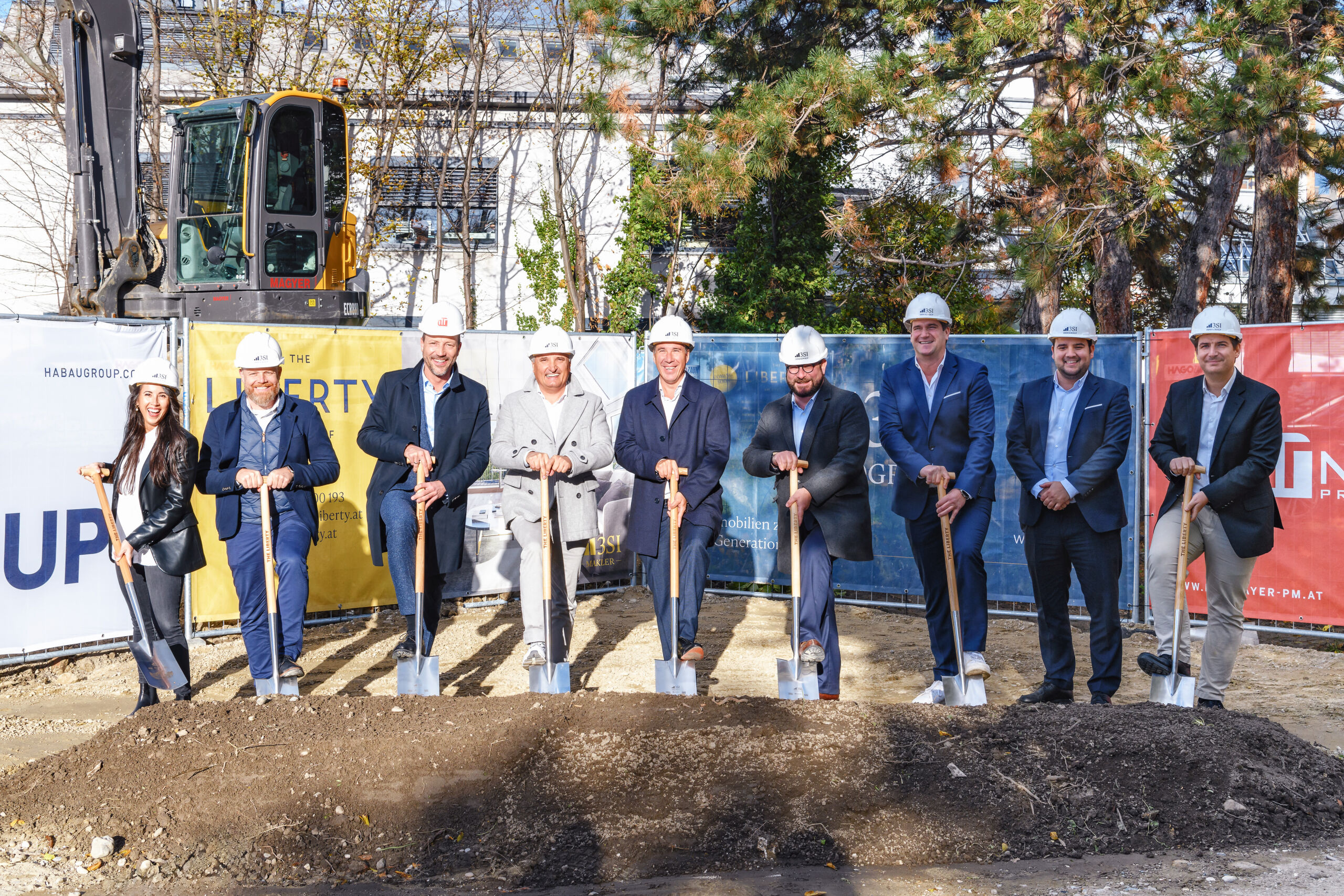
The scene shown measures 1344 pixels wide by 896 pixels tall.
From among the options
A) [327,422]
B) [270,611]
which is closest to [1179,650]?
[270,611]

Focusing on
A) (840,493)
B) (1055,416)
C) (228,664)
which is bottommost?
(228,664)

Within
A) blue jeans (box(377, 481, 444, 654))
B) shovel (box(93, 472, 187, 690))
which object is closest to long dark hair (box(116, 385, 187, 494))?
shovel (box(93, 472, 187, 690))

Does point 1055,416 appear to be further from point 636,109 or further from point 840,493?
point 636,109

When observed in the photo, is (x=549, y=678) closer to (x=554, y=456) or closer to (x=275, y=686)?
(x=554, y=456)

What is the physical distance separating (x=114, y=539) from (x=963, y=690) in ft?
13.9

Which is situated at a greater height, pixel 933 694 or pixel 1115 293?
pixel 1115 293

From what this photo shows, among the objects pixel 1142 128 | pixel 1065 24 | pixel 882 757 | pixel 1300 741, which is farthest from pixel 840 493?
pixel 1065 24

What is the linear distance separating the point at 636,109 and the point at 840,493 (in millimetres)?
7983

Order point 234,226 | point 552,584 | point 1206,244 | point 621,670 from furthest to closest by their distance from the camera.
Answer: point 1206,244
point 234,226
point 621,670
point 552,584

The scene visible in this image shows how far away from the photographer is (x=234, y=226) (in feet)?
40.8

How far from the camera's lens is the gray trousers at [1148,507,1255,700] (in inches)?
229

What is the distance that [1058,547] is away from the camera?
6102 mm

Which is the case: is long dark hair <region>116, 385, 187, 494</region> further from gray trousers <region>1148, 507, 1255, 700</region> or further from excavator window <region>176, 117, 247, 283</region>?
excavator window <region>176, 117, 247, 283</region>

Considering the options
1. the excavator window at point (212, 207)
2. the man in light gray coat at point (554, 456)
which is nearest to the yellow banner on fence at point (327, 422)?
the man in light gray coat at point (554, 456)
